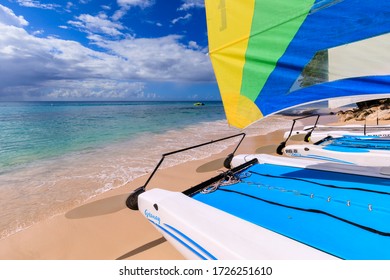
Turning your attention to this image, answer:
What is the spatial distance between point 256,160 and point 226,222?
217 cm

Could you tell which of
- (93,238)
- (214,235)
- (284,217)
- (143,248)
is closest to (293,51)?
(284,217)

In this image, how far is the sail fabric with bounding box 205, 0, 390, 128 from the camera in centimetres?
164

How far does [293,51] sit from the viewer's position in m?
1.97

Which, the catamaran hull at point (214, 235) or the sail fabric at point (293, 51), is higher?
the sail fabric at point (293, 51)

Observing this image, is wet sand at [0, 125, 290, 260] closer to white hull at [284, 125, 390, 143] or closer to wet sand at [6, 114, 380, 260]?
wet sand at [6, 114, 380, 260]

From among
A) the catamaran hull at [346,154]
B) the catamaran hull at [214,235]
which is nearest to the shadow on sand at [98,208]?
the catamaran hull at [214,235]

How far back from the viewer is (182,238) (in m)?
2.04

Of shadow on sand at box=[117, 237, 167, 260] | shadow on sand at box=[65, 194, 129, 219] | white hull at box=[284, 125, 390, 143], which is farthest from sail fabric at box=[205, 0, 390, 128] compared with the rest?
white hull at box=[284, 125, 390, 143]

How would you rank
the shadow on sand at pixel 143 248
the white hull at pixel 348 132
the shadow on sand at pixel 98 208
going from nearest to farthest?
the shadow on sand at pixel 143 248, the shadow on sand at pixel 98 208, the white hull at pixel 348 132

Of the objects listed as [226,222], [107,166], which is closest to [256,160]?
[226,222]

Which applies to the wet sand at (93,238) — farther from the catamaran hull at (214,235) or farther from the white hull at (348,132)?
the white hull at (348,132)

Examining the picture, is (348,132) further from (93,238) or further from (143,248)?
(93,238)

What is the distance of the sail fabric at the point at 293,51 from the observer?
1.64m

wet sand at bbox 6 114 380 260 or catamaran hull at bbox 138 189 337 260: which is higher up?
catamaran hull at bbox 138 189 337 260
